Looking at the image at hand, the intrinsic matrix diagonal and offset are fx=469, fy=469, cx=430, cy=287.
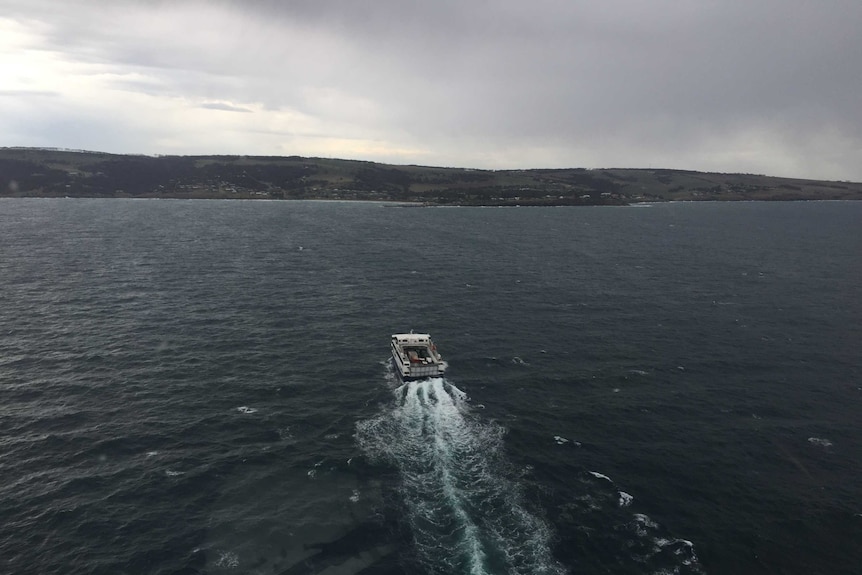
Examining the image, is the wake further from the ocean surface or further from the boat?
the boat

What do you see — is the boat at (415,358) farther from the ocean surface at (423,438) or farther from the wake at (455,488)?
the wake at (455,488)

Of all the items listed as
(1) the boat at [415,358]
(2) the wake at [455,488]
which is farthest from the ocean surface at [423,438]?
(1) the boat at [415,358]

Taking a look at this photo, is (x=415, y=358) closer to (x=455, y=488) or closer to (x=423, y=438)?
(x=423, y=438)

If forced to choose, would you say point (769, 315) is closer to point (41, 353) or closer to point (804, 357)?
point (804, 357)

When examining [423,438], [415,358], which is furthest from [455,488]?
[415,358]

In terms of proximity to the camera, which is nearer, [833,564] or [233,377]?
[833,564]

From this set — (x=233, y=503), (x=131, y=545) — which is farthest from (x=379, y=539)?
(x=131, y=545)
